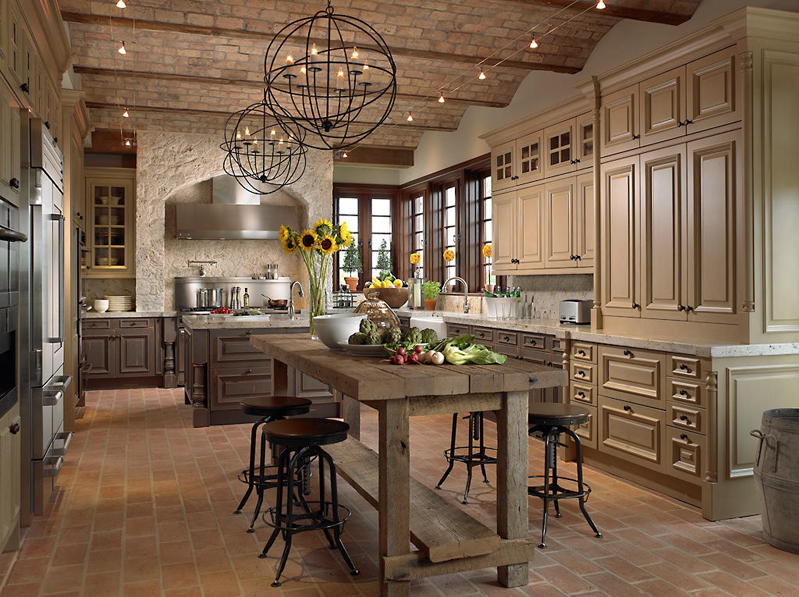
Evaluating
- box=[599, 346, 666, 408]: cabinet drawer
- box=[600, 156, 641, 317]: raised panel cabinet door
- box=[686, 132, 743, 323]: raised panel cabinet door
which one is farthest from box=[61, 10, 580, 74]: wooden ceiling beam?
box=[599, 346, 666, 408]: cabinet drawer

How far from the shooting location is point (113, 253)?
8.84 m

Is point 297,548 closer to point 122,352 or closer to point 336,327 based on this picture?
point 336,327

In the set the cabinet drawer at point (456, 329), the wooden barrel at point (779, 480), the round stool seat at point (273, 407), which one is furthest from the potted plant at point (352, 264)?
the wooden barrel at point (779, 480)

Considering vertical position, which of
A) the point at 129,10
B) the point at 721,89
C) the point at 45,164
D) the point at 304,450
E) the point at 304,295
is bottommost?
the point at 304,450

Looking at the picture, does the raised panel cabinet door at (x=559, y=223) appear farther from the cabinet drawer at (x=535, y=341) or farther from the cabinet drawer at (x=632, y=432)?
the cabinet drawer at (x=632, y=432)

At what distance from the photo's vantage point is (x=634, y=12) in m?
4.91

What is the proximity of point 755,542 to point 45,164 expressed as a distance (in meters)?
4.10

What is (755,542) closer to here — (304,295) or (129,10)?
(129,10)

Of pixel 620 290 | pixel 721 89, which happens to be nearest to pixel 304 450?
pixel 620 290

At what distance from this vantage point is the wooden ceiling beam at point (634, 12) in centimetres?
487

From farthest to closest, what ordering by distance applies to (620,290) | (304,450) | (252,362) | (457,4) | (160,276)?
(160,276) < (252,362) < (457,4) < (620,290) < (304,450)

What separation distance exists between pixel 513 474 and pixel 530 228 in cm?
369

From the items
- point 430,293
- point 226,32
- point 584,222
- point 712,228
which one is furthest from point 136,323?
point 712,228

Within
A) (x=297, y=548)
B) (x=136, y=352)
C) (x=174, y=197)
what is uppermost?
(x=174, y=197)
